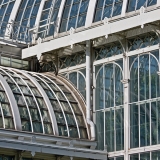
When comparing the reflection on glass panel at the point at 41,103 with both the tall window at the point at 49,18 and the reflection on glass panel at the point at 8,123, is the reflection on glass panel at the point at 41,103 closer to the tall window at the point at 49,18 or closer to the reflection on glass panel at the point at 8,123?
the reflection on glass panel at the point at 8,123

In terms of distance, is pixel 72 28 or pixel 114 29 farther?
pixel 72 28

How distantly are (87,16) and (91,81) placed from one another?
164 inches

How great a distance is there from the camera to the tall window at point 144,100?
49.6 metres

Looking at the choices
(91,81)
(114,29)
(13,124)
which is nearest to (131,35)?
(114,29)

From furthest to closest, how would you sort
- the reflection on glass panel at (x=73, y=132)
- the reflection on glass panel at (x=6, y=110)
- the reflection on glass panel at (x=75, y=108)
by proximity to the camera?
1. the reflection on glass panel at (x=75, y=108)
2. the reflection on glass panel at (x=73, y=132)
3. the reflection on glass panel at (x=6, y=110)

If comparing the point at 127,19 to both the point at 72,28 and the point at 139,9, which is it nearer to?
the point at 139,9

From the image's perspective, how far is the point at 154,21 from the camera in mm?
49125

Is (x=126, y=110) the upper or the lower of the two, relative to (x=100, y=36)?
lower

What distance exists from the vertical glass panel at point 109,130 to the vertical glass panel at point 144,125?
230 cm

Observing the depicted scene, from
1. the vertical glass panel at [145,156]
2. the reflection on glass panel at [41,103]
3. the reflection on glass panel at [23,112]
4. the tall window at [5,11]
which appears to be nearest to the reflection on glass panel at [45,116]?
the reflection on glass panel at [41,103]

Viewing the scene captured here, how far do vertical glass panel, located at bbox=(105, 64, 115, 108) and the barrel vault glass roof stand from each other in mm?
3258

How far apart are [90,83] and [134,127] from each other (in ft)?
15.4

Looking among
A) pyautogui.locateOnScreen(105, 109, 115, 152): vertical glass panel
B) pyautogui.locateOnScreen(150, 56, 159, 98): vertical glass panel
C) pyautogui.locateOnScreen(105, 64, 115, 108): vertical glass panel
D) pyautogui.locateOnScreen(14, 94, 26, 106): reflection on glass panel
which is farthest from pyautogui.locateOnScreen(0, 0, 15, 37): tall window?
pyautogui.locateOnScreen(150, 56, 159, 98): vertical glass panel

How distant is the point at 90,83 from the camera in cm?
5369
